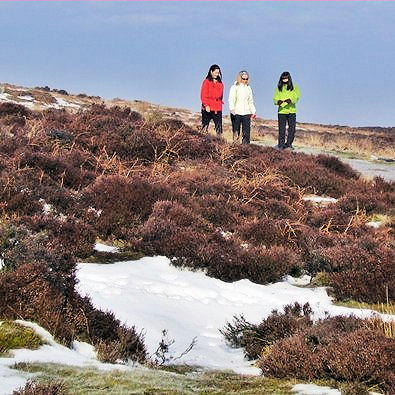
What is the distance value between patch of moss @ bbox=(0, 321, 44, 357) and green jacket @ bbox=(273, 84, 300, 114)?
15.6 m

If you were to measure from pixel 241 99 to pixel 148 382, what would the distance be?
14.9 meters

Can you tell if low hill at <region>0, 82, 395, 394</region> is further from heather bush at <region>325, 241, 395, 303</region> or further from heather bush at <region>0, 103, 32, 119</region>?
heather bush at <region>0, 103, 32, 119</region>

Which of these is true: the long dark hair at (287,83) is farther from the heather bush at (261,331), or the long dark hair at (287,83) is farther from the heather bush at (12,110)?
the heather bush at (261,331)

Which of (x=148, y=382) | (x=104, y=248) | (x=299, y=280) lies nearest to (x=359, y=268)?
(x=299, y=280)

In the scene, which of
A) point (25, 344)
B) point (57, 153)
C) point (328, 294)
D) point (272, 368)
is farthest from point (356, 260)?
point (57, 153)

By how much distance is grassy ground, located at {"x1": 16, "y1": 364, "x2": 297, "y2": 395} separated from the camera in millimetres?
3412

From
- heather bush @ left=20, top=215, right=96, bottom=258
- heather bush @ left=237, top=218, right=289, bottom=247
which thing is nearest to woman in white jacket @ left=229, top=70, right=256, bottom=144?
heather bush @ left=237, top=218, right=289, bottom=247

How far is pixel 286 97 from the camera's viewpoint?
1884 centimetres

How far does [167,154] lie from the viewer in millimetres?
14086

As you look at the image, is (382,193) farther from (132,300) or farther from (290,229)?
(132,300)

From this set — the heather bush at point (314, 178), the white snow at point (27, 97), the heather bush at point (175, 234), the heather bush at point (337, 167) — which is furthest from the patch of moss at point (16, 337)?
the white snow at point (27, 97)

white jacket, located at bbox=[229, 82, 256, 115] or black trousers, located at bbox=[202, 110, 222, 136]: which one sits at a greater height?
white jacket, located at bbox=[229, 82, 256, 115]

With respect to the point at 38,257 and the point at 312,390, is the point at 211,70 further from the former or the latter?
the point at 312,390

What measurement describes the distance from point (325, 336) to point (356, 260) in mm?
3087
